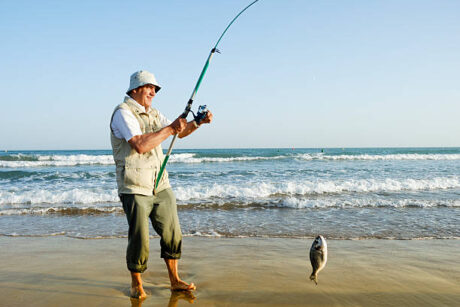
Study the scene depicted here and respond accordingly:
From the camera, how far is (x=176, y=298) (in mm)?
2932

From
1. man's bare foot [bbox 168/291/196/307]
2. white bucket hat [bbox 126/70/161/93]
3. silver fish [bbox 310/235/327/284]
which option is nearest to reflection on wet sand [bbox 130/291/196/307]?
man's bare foot [bbox 168/291/196/307]

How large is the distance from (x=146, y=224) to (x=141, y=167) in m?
0.47

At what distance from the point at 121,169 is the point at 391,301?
250 cm

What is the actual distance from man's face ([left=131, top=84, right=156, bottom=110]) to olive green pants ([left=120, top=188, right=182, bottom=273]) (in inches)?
30.4

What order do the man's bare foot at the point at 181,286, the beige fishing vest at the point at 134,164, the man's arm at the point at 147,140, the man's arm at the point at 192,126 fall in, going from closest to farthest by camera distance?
1. the man's arm at the point at 147,140
2. the beige fishing vest at the point at 134,164
3. the man's arm at the point at 192,126
4. the man's bare foot at the point at 181,286

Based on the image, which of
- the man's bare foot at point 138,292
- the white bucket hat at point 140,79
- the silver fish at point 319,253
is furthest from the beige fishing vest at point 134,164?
the silver fish at point 319,253

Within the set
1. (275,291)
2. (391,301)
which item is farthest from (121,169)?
(391,301)

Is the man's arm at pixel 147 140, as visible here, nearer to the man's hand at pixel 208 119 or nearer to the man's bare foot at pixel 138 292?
the man's hand at pixel 208 119

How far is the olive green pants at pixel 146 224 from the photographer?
2.65 metres

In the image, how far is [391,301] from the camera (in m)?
2.83

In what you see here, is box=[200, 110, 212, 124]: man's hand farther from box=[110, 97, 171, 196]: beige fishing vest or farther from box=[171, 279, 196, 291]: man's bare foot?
box=[171, 279, 196, 291]: man's bare foot

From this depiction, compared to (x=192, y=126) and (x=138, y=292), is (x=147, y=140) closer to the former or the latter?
(x=192, y=126)

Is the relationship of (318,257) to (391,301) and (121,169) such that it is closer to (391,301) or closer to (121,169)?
(391,301)

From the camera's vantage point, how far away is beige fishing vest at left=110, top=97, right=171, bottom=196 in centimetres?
262
